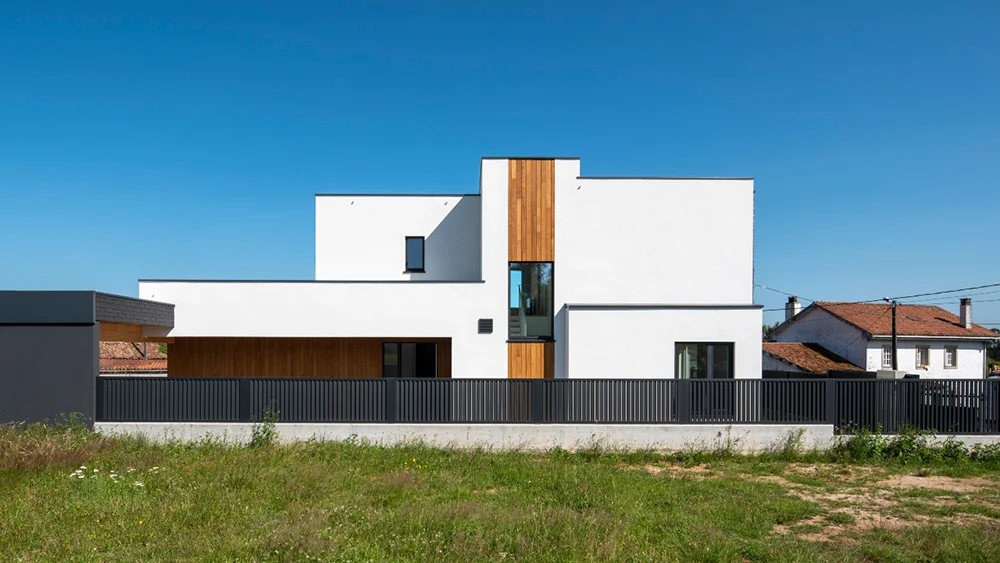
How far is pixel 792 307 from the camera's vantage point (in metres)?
34.5

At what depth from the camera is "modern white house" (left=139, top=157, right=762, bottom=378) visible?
12.8 metres

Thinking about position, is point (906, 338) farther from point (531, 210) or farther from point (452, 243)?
point (452, 243)

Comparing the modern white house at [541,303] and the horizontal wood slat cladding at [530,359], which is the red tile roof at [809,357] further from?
the horizontal wood slat cladding at [530,359]

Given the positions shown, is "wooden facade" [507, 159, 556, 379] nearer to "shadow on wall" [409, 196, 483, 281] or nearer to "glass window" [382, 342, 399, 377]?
"shadow on wall" [409, 196, 483, 281]

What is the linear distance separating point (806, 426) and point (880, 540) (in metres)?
4.93

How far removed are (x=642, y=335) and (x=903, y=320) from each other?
25.3 metres

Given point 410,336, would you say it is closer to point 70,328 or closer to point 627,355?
A: point 627,355

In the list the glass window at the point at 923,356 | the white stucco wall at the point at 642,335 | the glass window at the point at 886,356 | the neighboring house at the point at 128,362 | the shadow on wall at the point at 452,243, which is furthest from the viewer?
the glass window at the point at 923,356

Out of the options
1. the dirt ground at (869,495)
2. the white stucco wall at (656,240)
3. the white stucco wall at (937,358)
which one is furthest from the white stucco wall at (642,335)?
the white stucco wall at (937,358)

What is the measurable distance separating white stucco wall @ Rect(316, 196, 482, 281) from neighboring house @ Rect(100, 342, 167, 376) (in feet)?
54.0

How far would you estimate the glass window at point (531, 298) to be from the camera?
45.4 ft

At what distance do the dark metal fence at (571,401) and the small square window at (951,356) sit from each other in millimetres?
22467

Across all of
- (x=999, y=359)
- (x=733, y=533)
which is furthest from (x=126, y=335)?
(x=999, y=359)

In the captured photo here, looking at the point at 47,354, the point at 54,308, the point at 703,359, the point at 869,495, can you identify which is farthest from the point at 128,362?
the point at 869,495
